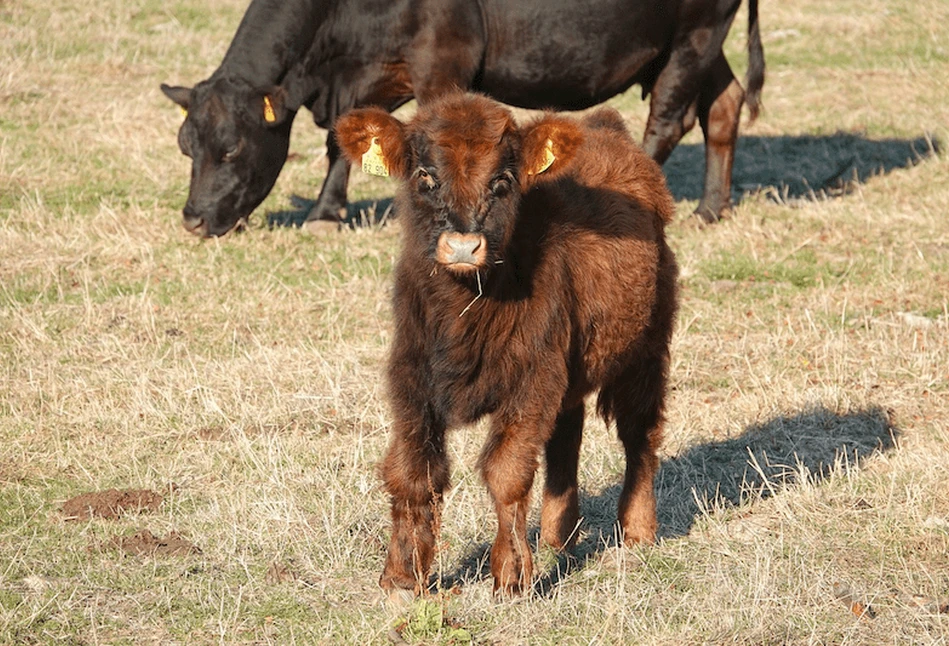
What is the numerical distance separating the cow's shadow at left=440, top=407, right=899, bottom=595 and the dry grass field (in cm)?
2

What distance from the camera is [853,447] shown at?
7.45m

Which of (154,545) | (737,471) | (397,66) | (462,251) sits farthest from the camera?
(397,66)

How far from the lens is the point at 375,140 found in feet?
17.8

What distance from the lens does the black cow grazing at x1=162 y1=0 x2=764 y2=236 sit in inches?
458

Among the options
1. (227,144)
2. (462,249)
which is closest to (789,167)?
(227,144)

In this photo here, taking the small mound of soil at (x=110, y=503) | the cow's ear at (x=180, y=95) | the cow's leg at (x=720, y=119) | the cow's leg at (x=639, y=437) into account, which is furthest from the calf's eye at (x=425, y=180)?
the cow's leg at (x=720, y=119)

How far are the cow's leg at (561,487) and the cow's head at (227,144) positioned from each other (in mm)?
6103


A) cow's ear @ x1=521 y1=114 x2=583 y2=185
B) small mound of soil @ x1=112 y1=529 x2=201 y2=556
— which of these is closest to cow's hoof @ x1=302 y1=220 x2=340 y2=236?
small mound of soil @ x1=112 y1=529 x2=201 y2=556

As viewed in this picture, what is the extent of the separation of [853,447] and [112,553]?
396 centimetres

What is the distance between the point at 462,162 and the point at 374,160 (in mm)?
454

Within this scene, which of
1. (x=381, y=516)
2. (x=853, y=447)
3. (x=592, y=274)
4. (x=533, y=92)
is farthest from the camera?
(x=533, y=92)

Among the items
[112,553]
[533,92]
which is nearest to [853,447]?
[112,553]

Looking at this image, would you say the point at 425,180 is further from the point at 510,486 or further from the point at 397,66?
the point at 397,66

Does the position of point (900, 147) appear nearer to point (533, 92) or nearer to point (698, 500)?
point (533, 92)
